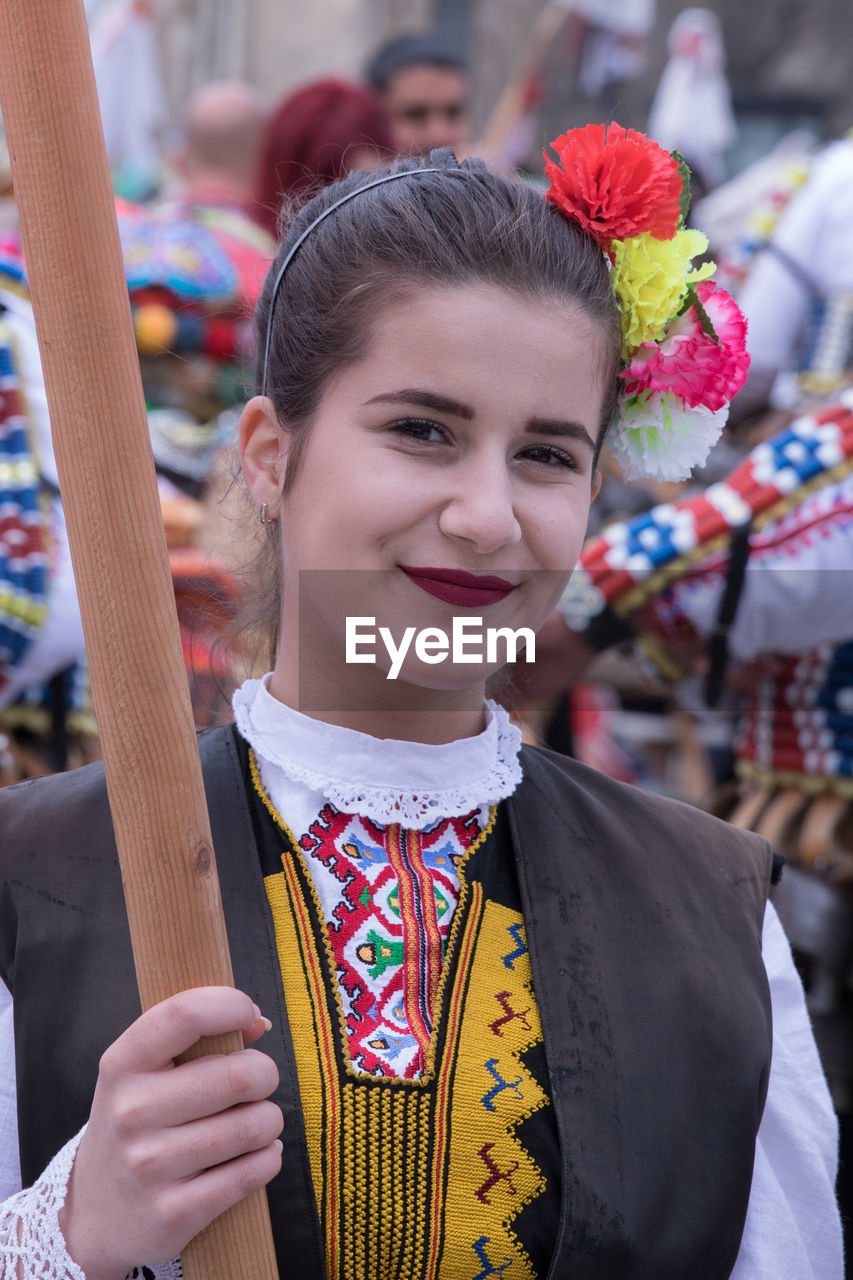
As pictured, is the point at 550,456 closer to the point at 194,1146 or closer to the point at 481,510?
the point at 481,510

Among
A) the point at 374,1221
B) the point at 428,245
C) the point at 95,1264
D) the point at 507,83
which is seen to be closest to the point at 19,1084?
the point at 95,1264

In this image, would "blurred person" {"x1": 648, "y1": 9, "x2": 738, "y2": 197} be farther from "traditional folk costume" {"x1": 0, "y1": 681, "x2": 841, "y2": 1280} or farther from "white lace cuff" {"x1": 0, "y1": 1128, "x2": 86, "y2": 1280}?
"white lace cuff" {"x1": 0, "y1": 1128, "x2": 86, "y2": 1280}

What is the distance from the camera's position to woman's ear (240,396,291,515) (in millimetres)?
1327

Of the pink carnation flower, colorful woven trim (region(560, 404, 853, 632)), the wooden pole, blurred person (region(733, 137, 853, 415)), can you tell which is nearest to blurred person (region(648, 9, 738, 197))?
blurred person (region(733, 137, 853, 415))

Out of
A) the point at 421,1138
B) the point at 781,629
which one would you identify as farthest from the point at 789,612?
the point at 421,1138

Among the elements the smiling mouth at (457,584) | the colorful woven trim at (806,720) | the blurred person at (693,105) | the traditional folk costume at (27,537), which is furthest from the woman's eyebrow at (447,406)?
the blurred person at (693,105)

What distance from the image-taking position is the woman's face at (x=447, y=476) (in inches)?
45.6

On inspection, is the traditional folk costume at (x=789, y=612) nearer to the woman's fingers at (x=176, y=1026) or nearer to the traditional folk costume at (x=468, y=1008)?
the traditional folk costume at (x=468, y=1008)

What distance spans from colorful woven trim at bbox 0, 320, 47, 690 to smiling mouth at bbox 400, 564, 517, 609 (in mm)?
1002

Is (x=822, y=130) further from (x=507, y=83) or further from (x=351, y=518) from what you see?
(x=351, y=518)

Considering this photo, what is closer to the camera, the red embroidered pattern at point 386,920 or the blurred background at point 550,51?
the red embroidered pattern at point 386,920

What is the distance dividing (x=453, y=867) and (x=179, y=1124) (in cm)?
42

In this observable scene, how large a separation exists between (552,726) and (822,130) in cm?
Answer: 940

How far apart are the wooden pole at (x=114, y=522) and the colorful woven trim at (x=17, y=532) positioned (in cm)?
110
